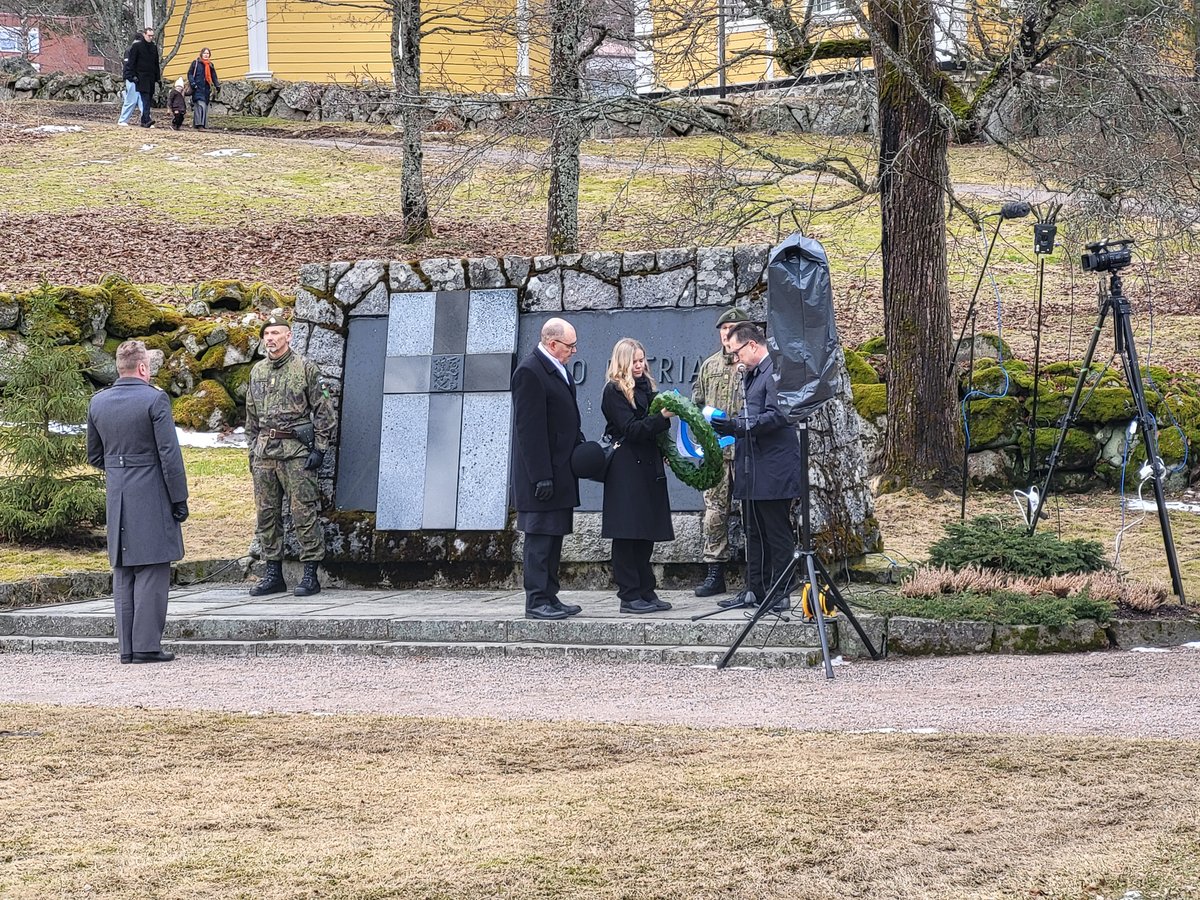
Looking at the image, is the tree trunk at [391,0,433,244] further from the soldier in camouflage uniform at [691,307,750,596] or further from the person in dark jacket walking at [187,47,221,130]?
the soldier in camouflage uniform at [691,307,750,596]

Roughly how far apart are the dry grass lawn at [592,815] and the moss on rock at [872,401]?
8.64 meters

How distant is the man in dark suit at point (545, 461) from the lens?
9.41 m

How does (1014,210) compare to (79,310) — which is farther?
(79,310)

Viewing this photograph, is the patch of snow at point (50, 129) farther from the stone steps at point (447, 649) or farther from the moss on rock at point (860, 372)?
the stone steps at point (447, 649)

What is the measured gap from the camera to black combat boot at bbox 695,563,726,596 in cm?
1024

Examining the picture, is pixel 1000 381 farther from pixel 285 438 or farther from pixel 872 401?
pixel 285 438

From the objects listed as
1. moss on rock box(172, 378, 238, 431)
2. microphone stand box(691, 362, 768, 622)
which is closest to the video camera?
microphone stand box(691, 362, 768, 622)

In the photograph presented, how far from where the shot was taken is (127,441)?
31.1 feet

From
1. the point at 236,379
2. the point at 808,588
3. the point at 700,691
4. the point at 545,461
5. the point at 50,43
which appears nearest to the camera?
the point at 700,691

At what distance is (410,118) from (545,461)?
14.9 meters

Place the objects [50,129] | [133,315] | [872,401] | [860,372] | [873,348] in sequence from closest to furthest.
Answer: [872,401] → [860,372] → [873,348] → [133,315] → [50,129]

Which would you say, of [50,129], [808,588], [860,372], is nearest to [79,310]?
[860,372]

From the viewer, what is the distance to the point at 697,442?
9320mm

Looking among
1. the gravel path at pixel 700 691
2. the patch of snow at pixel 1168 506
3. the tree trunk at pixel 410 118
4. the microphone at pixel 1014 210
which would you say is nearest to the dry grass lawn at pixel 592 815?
the gravel path at pixel 700 691
